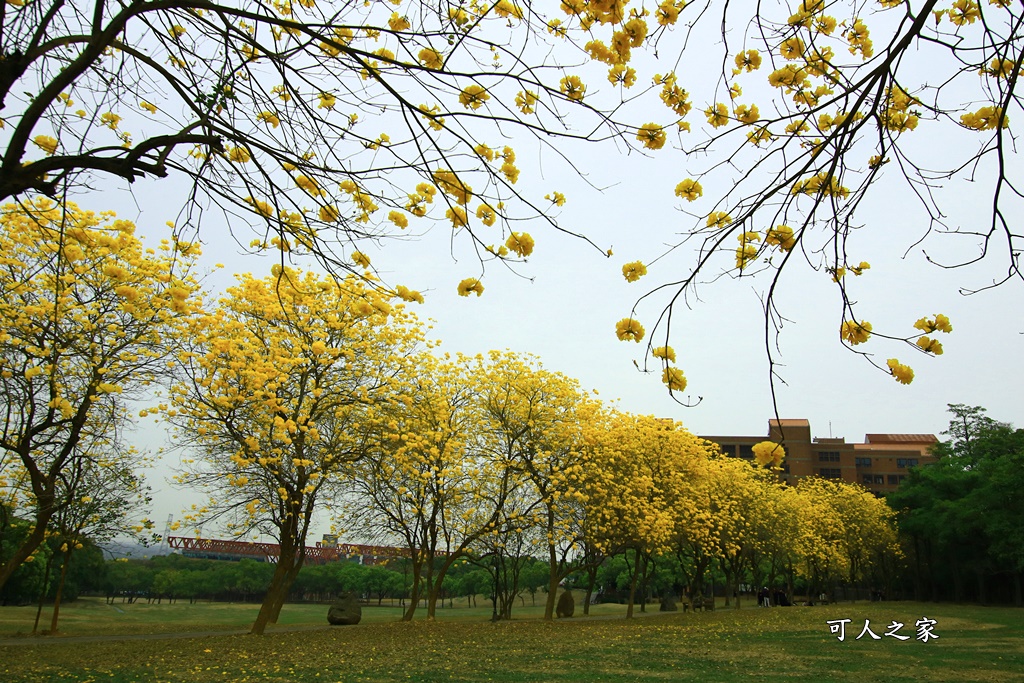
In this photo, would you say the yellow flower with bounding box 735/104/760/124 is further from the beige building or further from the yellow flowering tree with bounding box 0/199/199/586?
the beige building

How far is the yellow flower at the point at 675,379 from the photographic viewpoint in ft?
8.77

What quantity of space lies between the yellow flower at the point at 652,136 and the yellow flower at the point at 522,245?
641 mm

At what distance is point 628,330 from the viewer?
9.11 feet

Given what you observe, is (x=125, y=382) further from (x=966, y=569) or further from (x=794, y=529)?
(x=966, y=569)

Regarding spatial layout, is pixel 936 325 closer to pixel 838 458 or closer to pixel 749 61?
pixel 749 61

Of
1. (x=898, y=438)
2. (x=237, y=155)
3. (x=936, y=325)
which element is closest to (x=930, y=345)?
(x=936, y=325)

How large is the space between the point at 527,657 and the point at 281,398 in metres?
5.93

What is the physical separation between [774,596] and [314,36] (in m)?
38.7

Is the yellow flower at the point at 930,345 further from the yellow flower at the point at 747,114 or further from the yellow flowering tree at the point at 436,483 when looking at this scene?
the yellow flowering tree at the point at 436,483

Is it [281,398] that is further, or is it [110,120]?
[281,398]

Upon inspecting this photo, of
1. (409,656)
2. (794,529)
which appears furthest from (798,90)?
(794,529)

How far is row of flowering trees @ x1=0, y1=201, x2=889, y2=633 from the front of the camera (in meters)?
10.8

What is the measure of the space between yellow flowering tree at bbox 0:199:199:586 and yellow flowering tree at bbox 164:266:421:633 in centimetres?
85

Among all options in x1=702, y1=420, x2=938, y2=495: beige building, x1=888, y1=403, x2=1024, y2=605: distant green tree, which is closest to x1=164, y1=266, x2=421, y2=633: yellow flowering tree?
x1=888, y1=403, x2=1024, y2=605: distant green tree
